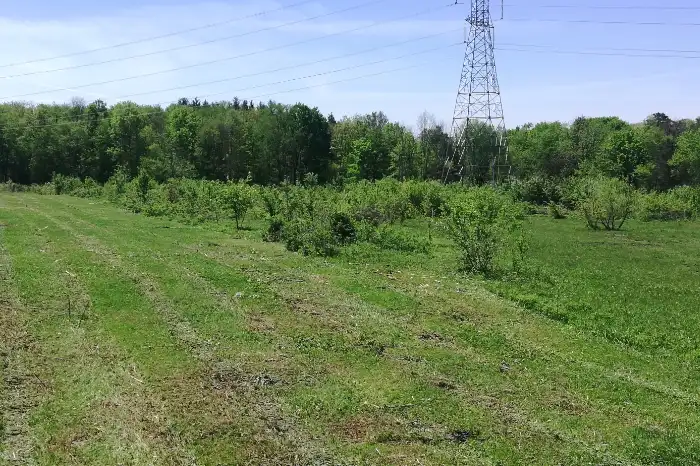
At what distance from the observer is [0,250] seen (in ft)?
71.2

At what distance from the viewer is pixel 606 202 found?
1630 inches

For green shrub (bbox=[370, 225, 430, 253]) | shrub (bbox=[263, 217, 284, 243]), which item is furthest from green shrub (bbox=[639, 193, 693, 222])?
shrub (bbox=[263, 217, 284, 243])

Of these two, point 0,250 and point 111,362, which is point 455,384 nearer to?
point 111,362

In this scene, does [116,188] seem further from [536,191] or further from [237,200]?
[536,191]

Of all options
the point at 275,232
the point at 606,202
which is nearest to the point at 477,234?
the point at 275,232

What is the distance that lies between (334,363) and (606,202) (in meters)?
35.4

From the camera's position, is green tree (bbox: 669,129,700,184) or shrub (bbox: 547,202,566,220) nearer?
shrub (bbox: 547,202,566,220)

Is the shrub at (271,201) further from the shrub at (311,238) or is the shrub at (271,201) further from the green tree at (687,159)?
the green tree at (687,159)

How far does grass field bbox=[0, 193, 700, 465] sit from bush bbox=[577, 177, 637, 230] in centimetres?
2047

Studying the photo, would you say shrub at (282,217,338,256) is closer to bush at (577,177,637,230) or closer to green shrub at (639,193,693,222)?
bush at (577,177,637,230)

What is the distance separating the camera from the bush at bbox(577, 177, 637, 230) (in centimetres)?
4106

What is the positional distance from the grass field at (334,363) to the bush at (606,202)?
20.5 metres

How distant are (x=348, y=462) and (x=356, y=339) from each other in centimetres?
528

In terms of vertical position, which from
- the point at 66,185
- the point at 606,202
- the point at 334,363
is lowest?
the point at 334,363
